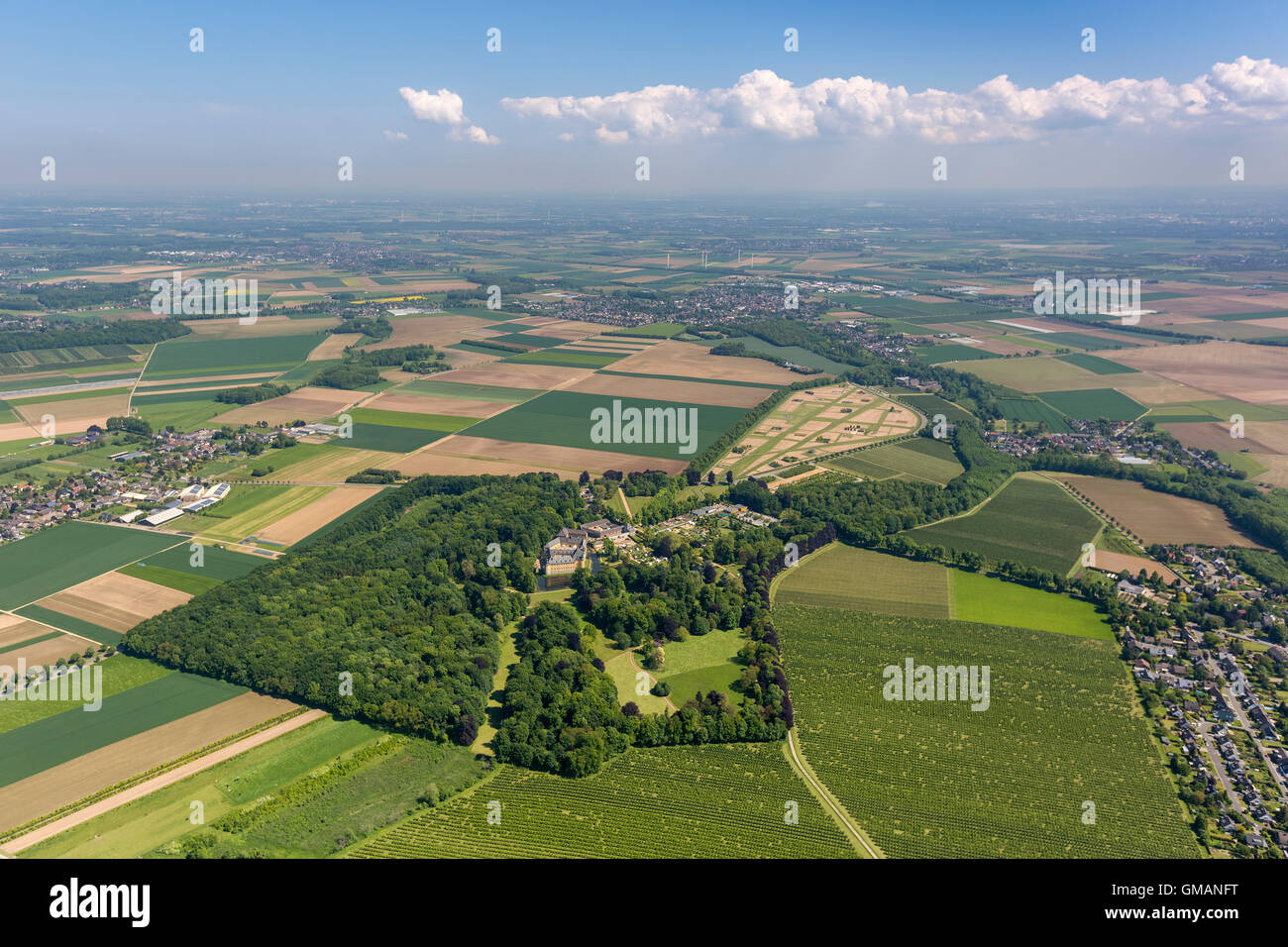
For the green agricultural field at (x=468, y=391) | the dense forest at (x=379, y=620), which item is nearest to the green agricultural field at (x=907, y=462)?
the dense forest at (x=379, y=620)

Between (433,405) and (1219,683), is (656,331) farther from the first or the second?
(1219,683)

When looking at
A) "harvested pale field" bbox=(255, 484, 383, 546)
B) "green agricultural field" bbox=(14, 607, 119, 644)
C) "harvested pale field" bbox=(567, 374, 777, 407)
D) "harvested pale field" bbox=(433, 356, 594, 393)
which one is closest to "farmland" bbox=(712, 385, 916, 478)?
"harvested pale field" bbox=(567, 374, 777, 407)

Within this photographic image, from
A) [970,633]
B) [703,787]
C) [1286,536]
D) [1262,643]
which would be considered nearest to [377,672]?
[703,787]

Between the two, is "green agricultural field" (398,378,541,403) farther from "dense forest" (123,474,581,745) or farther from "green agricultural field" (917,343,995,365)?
"green agricultural field" (917,343,995,365)

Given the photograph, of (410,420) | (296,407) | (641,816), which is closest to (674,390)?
(410,420)

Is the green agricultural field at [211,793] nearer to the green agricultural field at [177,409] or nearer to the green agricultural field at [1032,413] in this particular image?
the green agricultural field at [177,409]
